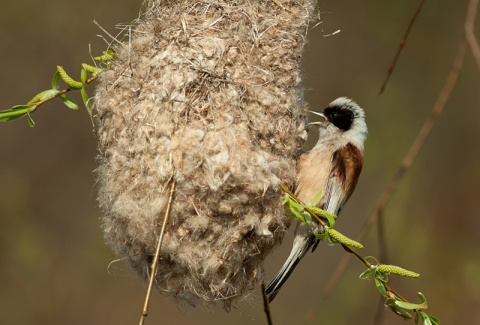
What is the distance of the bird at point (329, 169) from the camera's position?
9.04 ft

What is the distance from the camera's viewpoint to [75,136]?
6.23 metres

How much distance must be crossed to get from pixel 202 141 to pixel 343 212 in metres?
4.19

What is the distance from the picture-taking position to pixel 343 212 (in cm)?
639

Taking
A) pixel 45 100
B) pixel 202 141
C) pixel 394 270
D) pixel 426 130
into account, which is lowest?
pixel 394 270

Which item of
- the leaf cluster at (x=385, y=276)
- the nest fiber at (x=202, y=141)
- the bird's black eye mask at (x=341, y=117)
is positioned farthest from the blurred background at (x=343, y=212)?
the leaf cluster at (x=385, y=276)

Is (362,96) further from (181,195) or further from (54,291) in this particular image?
(181,195)

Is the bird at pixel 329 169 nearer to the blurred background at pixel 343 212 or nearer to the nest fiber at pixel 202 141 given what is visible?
the nest fiber at pixel 202 141

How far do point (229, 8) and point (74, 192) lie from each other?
4.05 metres

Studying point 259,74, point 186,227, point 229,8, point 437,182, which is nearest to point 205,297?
point 186,227

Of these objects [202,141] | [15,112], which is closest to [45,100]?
[15,112]

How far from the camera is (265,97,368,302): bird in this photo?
2756 mm

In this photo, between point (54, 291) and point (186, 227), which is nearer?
point (186, 227)

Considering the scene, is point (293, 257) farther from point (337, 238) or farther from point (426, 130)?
point (426, 130)

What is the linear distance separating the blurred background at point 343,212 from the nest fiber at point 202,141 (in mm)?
3159
